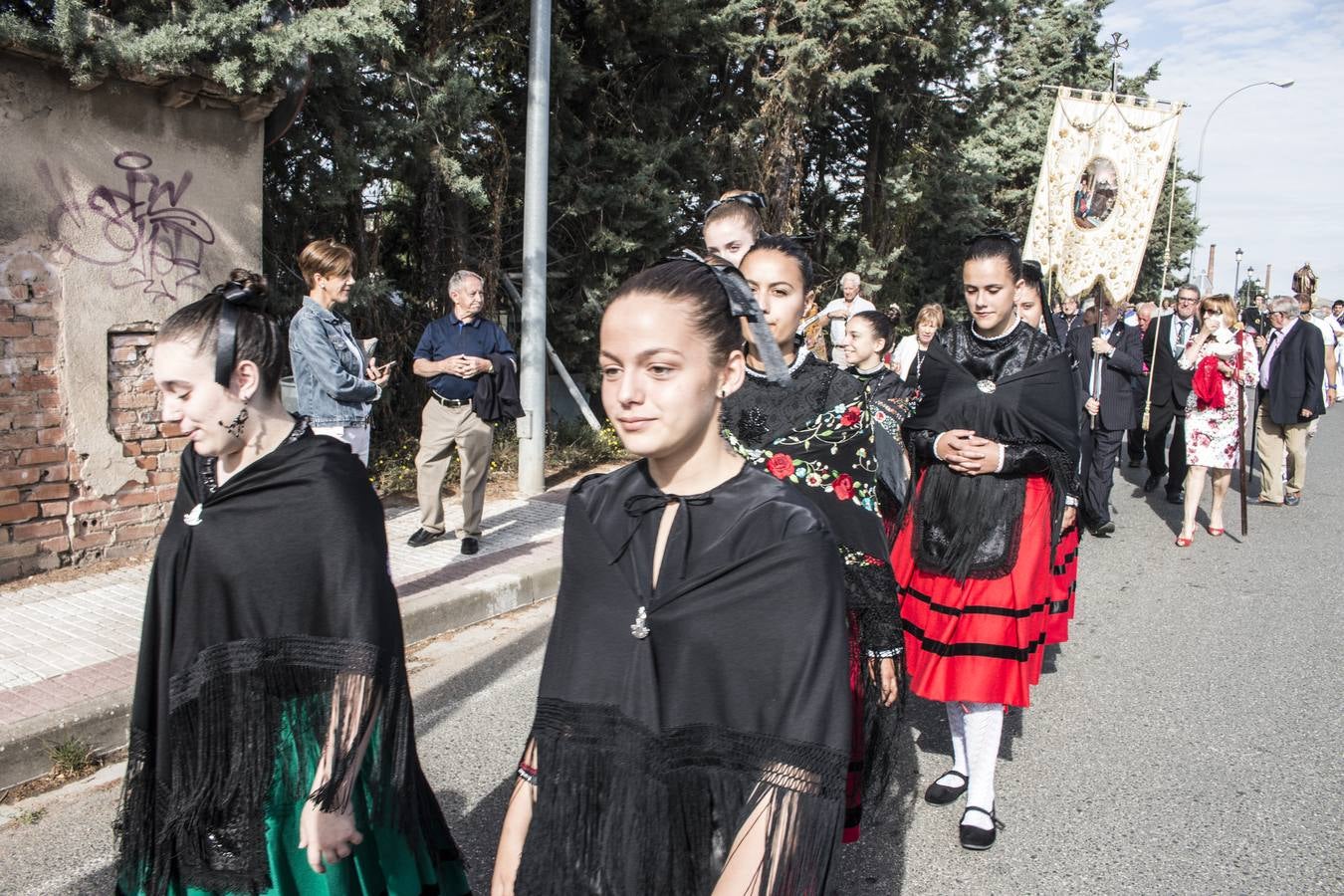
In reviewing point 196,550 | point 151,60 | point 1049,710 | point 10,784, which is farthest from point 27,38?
point 1049,710

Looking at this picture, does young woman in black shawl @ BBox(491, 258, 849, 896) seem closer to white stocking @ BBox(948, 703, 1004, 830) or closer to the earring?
the earring

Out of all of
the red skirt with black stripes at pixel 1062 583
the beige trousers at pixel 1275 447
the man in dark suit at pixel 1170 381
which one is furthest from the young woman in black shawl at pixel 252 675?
the beige trousers at pixel 1275 447

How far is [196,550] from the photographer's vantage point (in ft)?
6.87

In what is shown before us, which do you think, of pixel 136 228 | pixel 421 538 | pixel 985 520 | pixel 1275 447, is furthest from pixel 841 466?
pixel 1275 447

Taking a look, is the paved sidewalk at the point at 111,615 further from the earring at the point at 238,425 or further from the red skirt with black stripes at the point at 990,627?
the red skirt with black stripes at the point at 990,627

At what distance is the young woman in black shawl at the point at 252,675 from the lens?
2043mm

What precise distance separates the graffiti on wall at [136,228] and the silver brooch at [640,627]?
19.1ft

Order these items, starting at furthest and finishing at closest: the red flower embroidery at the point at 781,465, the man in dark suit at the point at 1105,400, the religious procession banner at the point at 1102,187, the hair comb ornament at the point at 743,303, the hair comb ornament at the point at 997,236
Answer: the man in dark suit at the point at 1105,400 → the religious procession banner at the point at 1102,187 → the hair comb ornament at the point at 997,236 → the red flower embroidery at the point at 781,465 → the hair comb ornament at the point at 743,303

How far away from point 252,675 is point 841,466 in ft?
5.29

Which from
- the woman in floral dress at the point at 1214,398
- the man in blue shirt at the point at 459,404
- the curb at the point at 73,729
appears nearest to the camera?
the curb at the point at 73,729

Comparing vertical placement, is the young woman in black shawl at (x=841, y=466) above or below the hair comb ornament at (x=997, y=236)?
below

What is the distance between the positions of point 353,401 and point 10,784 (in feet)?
8.71

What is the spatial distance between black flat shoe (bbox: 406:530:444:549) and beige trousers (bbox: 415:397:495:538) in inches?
1.5

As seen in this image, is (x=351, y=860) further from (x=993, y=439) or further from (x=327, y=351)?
(x=327, y=351)
